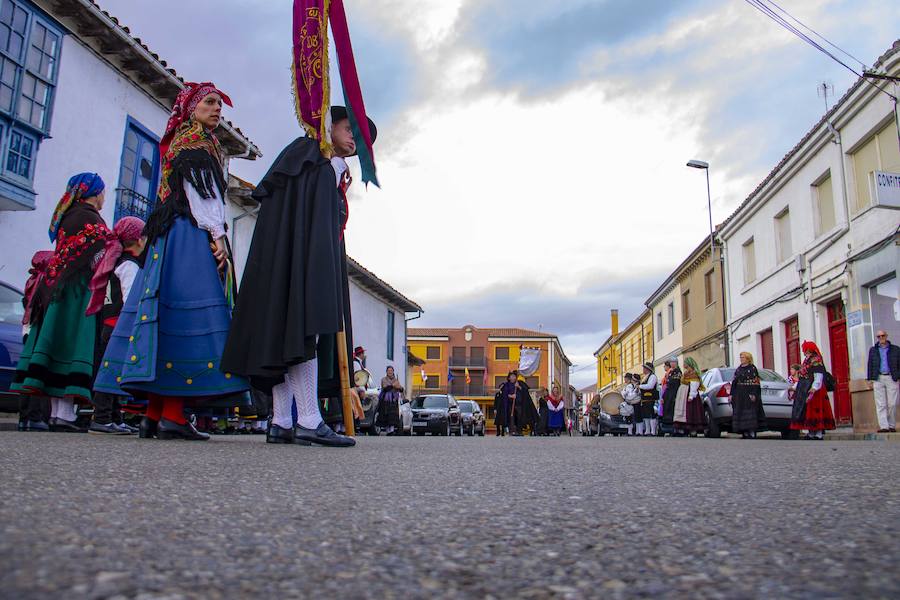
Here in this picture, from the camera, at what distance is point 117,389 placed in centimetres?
424

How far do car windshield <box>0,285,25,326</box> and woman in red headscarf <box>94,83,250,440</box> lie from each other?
12.4 ft

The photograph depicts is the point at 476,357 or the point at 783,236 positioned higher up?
the point at 476,357

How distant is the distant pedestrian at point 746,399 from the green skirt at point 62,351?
34.8ft

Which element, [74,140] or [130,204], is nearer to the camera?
[74,140]

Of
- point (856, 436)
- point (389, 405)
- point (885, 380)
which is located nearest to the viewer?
point (885, 380)

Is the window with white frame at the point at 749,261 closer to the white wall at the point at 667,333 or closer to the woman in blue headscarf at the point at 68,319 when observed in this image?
the white wall at the point at 667,333

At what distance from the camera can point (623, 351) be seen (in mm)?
51625

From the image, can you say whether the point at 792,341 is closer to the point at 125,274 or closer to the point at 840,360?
the point at 840,360

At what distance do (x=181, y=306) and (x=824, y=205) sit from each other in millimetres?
16811

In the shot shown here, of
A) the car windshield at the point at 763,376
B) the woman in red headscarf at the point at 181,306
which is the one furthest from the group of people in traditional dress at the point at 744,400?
the woman in red headscarf at the point at 181,306

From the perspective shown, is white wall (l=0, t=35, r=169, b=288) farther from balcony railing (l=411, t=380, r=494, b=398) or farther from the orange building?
balcony railing (l=411, t=380, r=494, b=398)

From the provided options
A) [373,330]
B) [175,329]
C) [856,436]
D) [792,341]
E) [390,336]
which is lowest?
[856,436]

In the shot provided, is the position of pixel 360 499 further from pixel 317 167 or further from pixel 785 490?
pixel 317 167

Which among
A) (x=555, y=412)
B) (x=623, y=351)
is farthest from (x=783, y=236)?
(x=623, y=351)
